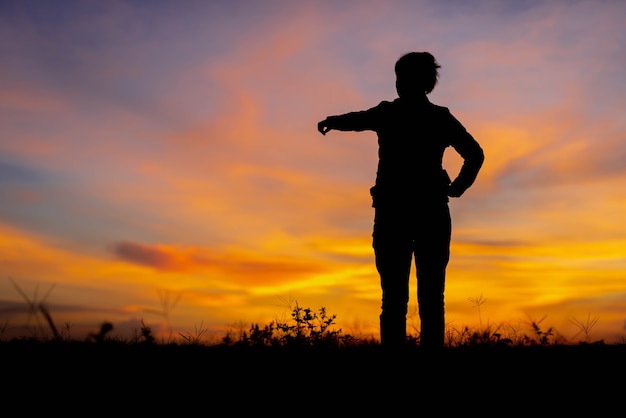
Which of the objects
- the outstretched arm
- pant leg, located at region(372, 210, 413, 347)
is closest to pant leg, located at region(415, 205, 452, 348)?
pant leg, located at region(372, 210, 413, 347)

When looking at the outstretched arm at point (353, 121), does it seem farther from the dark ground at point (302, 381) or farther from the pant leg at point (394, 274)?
the dark ground at point (302, 381)

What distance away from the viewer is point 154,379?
5.81m

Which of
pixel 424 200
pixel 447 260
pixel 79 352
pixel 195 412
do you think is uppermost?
pixel 424 200

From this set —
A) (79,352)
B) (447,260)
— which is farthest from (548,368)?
(79,352)

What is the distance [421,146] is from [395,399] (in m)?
2.98

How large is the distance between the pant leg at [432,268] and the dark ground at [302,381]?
25 cm

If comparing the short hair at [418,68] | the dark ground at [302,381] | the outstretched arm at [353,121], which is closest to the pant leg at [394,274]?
the dark ground at [302,381]

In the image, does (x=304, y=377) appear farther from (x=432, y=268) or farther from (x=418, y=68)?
(x=418, y=68)

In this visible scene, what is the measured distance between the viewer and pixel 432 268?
712 cm

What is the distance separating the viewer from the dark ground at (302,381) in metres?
4.98

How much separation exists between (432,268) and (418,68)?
7.35 ft

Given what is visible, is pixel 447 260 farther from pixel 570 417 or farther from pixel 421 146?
pixel 570 417

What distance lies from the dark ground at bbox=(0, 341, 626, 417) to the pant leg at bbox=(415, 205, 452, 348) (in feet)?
0.83

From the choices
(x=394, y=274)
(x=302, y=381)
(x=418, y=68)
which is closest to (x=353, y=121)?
(x=418, y=68)
